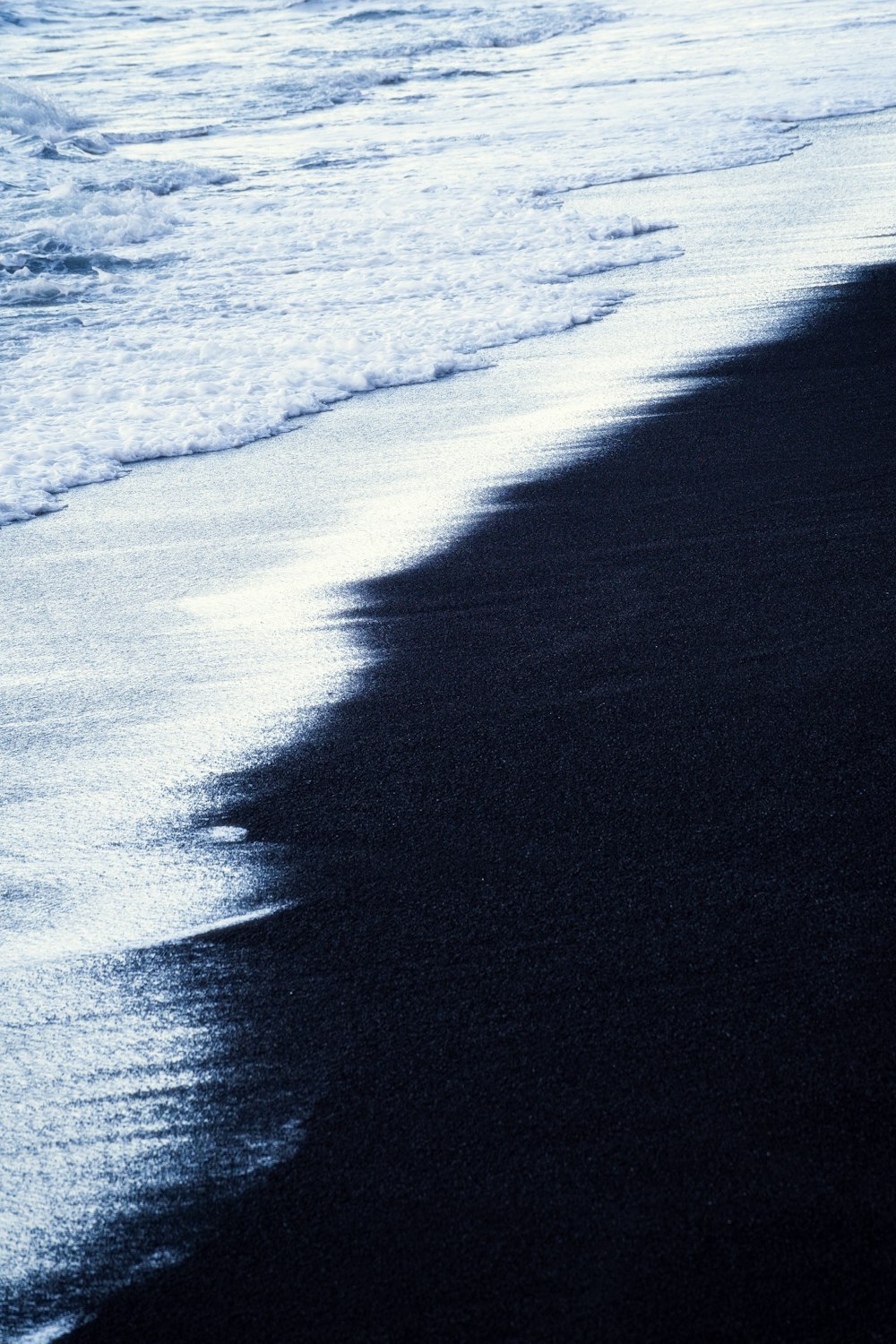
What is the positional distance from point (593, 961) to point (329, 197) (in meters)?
10.3

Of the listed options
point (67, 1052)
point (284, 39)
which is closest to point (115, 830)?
point (67, 1052)

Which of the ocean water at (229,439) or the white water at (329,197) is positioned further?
the white water at (329,197)

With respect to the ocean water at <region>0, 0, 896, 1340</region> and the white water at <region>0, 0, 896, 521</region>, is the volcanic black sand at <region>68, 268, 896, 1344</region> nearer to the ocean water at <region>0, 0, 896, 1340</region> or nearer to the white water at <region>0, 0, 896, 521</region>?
the ocean water at <region>0, 0, 896, 1340</region>

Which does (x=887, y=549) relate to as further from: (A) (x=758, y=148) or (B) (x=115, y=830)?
(A) (x=758, y=148)

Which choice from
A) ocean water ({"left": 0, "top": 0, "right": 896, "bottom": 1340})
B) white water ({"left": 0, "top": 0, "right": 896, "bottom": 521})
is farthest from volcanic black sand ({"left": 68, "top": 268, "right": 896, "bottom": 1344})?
white water ({"left": 0, "top": 0, "right": 896, "bottom": 521})

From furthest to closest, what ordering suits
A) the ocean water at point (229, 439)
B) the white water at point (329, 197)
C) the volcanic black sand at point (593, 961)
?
the white water at point (329, 197) < the ocean water at point (229, 439) < the volcanic black sand at point (593, 961)

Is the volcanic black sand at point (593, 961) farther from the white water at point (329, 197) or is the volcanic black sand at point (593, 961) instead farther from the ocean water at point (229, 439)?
the white water at point (329, 197)

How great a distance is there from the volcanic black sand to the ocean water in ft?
0.46

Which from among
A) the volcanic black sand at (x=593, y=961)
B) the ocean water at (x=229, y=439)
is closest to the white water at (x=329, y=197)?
the ocean water at (x=229, y=439)

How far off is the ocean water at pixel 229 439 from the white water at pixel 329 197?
47mm

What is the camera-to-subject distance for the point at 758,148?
37.0 ft

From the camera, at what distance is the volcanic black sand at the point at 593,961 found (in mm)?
1674

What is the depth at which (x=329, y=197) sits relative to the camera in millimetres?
11180

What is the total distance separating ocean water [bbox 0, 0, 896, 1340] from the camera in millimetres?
2045
